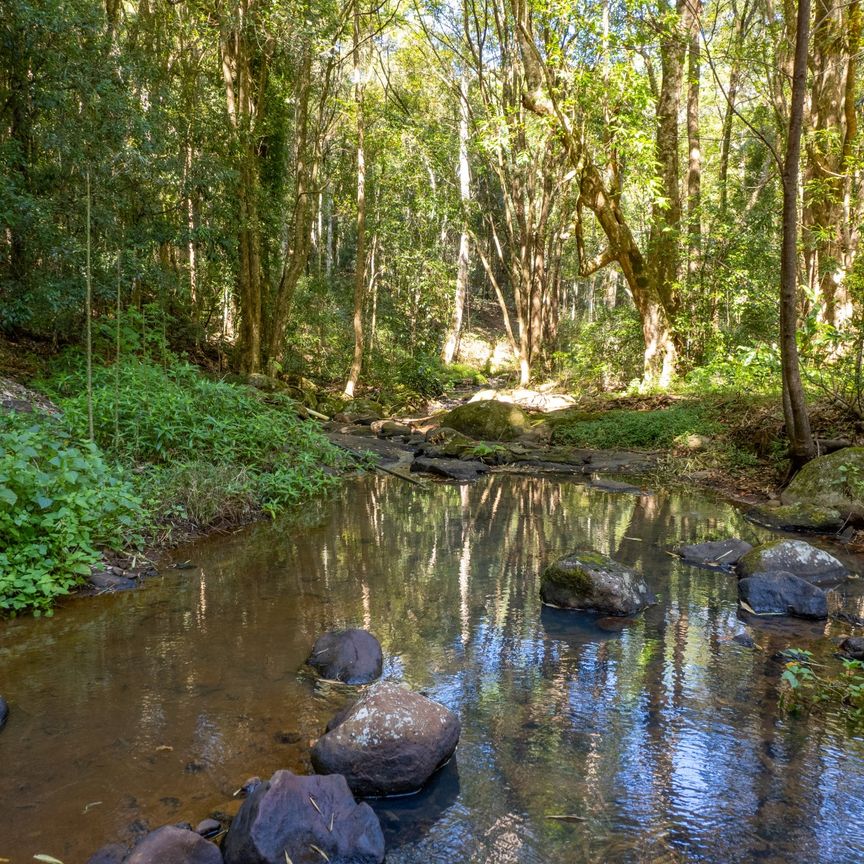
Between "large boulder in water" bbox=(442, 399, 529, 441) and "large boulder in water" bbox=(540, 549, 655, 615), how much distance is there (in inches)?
361

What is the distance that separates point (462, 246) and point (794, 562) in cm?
2331

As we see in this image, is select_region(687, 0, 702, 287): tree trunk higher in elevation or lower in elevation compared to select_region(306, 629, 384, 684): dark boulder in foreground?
higher

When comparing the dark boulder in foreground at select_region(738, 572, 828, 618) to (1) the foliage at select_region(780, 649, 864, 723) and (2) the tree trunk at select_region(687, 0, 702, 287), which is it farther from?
(2) the tree trunk at select_region(687, 0, 702, 287)

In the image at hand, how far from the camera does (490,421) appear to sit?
15180 mm

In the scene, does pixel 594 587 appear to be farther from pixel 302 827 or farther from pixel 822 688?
pixel 302 827

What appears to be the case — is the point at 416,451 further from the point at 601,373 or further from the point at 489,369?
the point at 489,369

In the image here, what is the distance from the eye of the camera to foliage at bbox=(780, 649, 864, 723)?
395 centimetres

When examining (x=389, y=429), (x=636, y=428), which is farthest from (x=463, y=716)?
(x=389, y=429)

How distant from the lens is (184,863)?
2527 mm

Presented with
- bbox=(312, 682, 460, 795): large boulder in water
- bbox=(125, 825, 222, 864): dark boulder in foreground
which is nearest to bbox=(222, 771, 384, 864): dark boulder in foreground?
bbox=(125, 825, 222, 864): dark boulder in foreground

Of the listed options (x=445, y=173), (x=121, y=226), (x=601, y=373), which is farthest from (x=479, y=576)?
(x=445, y=173)

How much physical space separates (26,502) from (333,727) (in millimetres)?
3232

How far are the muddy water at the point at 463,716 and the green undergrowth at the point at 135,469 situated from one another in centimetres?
51

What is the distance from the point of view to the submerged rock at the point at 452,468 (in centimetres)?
1176
